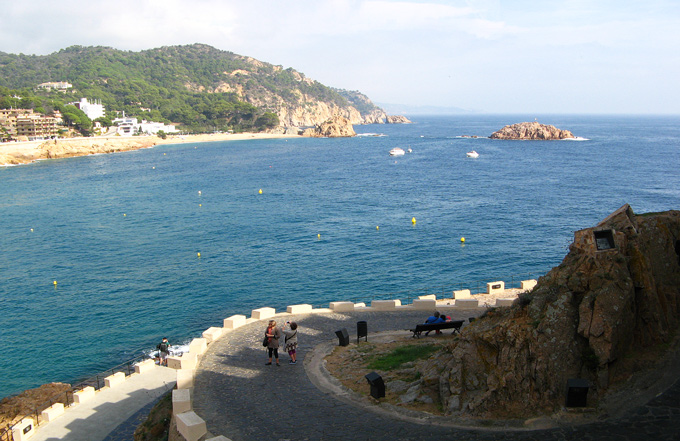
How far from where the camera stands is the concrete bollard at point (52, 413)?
56.1 ft

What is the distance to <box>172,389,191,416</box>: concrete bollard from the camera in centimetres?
1211

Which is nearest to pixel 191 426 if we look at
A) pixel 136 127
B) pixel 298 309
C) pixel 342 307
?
pixel 298 309

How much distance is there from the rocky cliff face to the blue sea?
1918cm

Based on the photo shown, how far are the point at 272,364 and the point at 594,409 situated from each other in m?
8.83

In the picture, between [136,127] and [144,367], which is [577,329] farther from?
[136,127]

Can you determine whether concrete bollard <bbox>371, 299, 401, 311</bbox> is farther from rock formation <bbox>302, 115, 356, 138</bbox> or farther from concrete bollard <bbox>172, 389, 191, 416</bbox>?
rock formation <bbox>302, 115, 356, 138</bbox>

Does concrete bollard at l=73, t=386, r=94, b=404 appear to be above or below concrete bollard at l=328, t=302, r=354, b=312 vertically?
below

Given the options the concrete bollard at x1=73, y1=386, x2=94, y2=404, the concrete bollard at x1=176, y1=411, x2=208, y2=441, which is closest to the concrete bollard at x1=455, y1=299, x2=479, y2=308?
the concrete bollard at x1=176, y1=411, x2=208, y2=441

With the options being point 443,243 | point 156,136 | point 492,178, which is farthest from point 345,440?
point 156,136

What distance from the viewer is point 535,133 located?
15475 centimetres

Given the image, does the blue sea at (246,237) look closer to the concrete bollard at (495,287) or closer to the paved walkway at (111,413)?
the paved walkway at (111,413)

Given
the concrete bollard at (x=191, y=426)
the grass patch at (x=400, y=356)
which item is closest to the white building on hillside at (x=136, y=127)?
the grass patch at (x=400, y=356)

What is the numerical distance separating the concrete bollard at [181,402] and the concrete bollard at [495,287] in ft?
51.3

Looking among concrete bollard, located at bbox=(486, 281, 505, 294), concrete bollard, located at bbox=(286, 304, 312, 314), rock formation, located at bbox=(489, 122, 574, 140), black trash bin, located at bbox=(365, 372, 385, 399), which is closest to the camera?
black trash bin, located at bbox=(365, 372, 385, 399)
